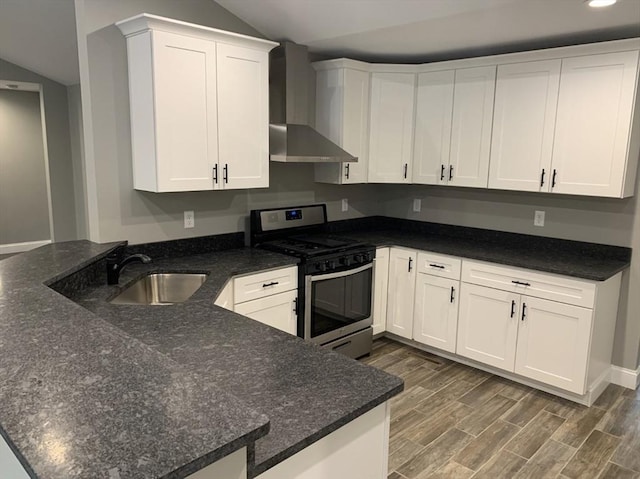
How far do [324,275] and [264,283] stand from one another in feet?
1.59

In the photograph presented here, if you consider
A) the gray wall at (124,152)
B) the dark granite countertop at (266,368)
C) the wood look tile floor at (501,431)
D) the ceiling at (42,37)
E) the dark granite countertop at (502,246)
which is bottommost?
the wood look tile floor at (501,431)

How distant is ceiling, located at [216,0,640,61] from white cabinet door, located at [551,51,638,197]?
0.23m

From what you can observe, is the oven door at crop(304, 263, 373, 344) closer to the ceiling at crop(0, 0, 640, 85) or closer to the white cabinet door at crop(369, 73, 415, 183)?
the white cabinet door at crop(369, 73, 415, 183)

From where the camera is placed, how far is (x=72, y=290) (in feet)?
7.34

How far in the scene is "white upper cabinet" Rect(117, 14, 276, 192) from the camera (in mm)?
2688

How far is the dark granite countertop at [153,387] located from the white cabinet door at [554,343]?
208cm

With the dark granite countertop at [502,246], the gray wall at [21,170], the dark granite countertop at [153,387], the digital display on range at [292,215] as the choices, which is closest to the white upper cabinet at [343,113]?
the digital display on range at [292,215]

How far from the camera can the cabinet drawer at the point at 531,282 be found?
117 inches

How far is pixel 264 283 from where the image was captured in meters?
3.05

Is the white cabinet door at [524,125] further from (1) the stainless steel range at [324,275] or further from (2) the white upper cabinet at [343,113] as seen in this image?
(1) the stainless steel range at [324,275]

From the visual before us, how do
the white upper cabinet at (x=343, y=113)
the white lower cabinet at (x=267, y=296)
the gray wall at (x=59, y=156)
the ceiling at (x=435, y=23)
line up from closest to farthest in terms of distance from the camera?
the ceiling at (x=435, y=23) → the white lower cabinet at (x=267, y=296) → the white upper cabinet at (x=343, y=113) → the gray wall at (x=59, y=156)

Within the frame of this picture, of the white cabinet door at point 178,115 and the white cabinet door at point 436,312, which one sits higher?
the white cabinet door at point 178,115

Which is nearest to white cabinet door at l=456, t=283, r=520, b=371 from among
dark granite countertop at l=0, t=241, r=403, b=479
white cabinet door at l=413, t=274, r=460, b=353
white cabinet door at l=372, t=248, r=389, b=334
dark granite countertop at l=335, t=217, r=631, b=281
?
white cabinet door at l=413, t=274, r=460, b=353

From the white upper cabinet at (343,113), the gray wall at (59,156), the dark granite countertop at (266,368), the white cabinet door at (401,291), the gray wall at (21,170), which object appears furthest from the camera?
the gray wall at (21,170)
